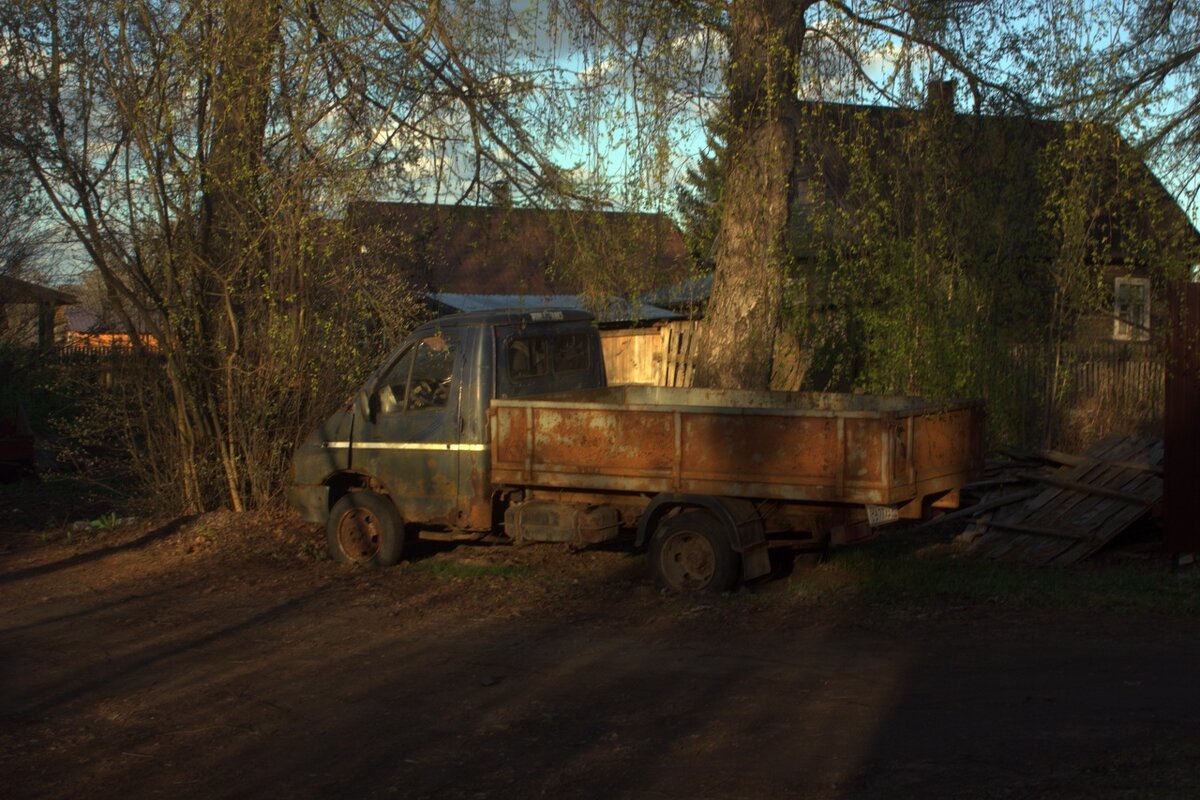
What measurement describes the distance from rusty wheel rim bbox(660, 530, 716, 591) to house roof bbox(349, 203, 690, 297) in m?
3.35

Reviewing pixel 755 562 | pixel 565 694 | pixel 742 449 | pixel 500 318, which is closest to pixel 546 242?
pixel 500 318

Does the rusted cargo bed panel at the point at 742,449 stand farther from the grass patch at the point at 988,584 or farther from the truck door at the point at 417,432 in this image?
the grass patch at the point at 988,584

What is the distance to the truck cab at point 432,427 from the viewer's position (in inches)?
414

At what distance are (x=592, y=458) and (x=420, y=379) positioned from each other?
199 cm

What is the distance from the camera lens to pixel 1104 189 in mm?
14391

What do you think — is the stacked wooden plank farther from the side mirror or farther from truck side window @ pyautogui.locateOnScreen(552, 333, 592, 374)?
the side mirror

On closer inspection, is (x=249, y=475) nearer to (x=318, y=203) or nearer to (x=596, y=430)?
(x=318, y=203)

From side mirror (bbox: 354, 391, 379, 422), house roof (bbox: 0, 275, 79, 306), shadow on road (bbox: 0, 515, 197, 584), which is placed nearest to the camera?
side mirror (bbox: 354, 391, 379, 422)

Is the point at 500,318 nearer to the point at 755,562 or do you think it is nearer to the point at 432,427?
the point at 432,427

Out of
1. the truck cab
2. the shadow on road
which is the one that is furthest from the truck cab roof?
the shadow on road

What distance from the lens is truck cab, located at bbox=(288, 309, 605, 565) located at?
10.5 meters

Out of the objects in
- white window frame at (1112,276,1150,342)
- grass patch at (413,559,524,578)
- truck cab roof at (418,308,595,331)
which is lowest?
grass patch at (413,559,524,578)

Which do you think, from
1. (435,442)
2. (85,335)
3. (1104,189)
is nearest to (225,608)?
(435,442)

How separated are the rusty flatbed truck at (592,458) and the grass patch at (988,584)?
2.04ft
